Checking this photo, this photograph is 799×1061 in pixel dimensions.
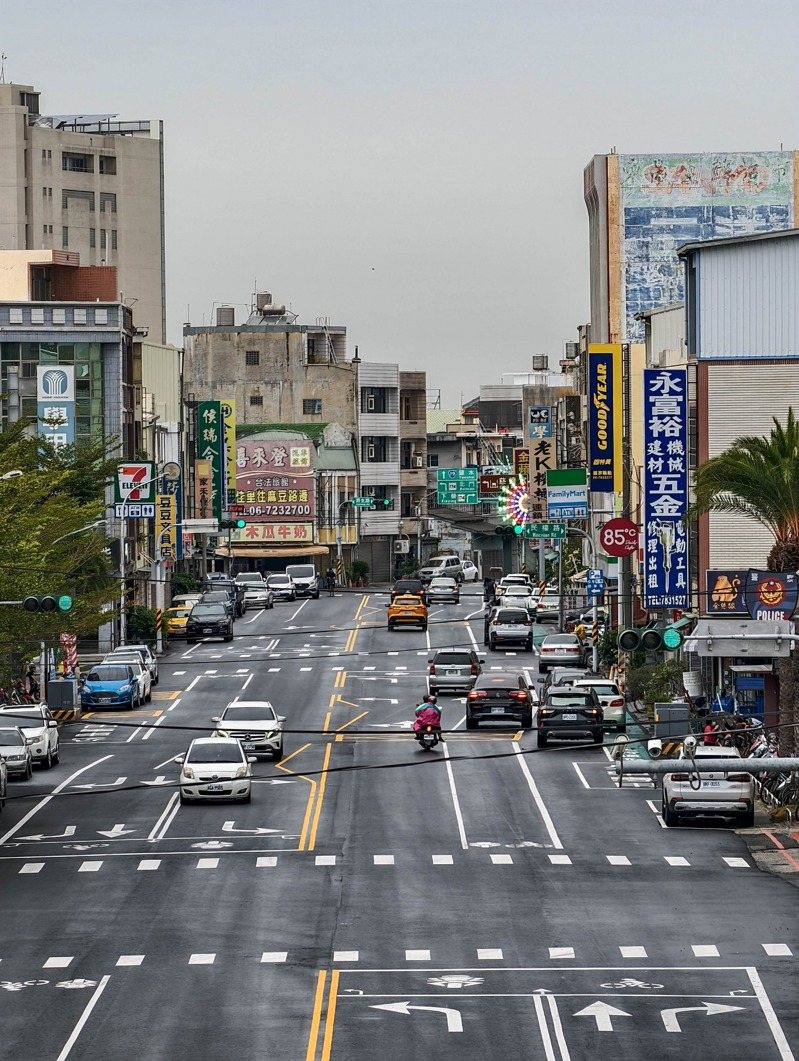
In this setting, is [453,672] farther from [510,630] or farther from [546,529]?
[546,529]

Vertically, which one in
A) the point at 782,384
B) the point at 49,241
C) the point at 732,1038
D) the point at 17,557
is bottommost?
the point at 732,1038

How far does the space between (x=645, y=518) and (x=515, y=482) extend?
162 ft

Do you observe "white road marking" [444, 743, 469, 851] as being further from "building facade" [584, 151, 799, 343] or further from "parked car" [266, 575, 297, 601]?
"building facade" [584, 151, 799, 343]

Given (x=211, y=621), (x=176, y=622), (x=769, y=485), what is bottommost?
(x=176, y=622)

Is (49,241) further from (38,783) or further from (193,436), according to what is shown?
(38,783)

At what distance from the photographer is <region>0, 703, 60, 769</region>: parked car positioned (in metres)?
53.7

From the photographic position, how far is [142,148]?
560ft

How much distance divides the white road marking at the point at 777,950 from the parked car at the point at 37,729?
998 inches

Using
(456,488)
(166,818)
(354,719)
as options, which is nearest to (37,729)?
(166,818)

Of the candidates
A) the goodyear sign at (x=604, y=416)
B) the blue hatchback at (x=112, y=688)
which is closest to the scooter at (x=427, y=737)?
the blue hatchback at (x=112, y=688)

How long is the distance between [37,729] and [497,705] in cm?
1327

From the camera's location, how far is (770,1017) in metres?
28.0

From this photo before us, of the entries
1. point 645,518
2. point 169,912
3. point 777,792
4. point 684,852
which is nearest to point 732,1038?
point 169,912

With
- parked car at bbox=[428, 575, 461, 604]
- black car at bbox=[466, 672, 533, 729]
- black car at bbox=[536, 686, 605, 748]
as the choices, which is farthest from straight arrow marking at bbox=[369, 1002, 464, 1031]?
parked car at bbox=[428, 575, 461, 604]
